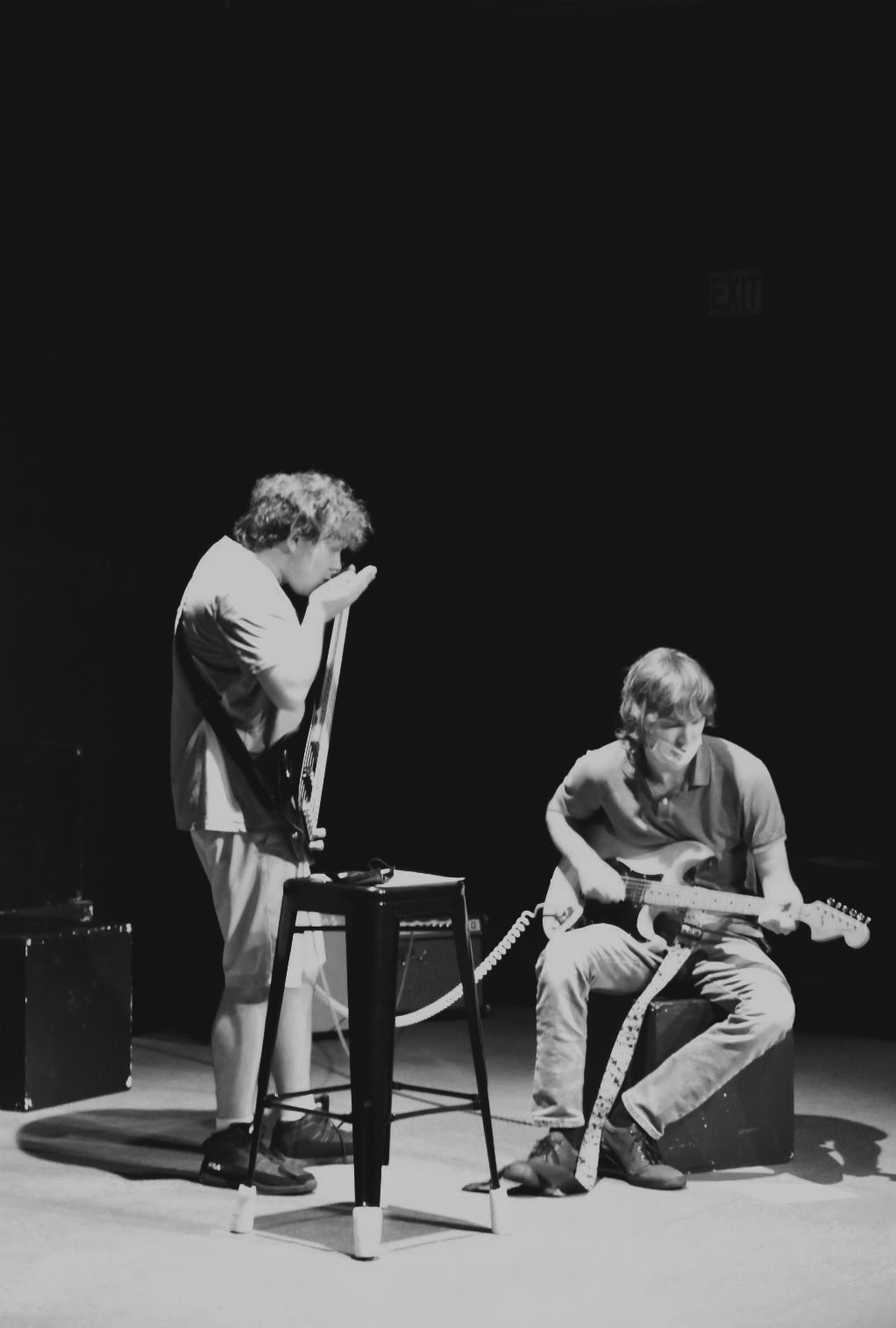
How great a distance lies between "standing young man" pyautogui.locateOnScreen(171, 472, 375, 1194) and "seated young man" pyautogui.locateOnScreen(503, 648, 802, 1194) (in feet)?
1.83

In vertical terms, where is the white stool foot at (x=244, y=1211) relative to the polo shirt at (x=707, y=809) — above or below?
below

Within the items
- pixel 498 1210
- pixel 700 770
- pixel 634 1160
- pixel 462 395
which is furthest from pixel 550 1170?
pixel 462 395

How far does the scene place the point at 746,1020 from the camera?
420 centimetres

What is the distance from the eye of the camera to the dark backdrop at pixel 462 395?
5.60 meters

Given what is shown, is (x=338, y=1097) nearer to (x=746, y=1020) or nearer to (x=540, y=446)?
(x=746, y=1020)

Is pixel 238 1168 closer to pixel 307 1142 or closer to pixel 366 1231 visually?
pixel 307 1142

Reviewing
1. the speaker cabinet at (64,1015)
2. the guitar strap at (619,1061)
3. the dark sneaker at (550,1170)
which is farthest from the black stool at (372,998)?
the speaker cabinet at (64,1015)

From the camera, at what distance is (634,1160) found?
4.09 m

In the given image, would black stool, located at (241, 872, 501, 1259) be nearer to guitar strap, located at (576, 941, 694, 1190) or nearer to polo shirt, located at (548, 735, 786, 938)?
guitar strap, located at (576, 941, 694, 1190)

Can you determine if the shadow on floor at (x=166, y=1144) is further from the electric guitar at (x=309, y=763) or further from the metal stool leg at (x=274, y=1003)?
the electric guitar at (x=309, y=763)

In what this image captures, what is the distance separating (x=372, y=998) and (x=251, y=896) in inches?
25.7

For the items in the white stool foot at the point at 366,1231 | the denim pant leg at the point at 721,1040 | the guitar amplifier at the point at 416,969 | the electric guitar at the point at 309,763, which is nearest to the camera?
the white stool foot at the point at 366,1231

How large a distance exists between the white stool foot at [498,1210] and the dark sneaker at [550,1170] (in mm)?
300

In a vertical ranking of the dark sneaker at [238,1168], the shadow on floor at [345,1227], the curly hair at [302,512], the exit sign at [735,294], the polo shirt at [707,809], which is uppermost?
the exit sign at [735,294]
